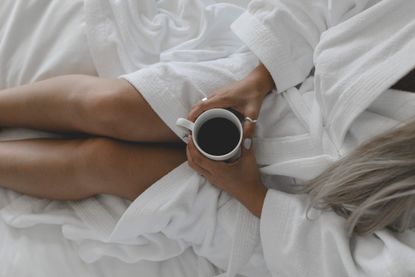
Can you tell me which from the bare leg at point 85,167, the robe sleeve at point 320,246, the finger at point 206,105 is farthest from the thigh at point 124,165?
the robe sleeve at point 320,246

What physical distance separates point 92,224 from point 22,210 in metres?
0.14

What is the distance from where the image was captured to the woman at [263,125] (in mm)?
746

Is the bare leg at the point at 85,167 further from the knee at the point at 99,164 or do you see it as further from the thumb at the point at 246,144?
the thumb at the point at 246,144

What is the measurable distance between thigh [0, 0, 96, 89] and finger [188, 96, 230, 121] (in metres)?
0.29

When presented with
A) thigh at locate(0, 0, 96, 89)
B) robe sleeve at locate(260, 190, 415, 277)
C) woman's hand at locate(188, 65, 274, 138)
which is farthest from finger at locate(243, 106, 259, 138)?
thigh at locate(0, 0, 96, 89)

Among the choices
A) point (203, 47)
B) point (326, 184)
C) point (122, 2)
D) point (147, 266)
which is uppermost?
point (122, 2)

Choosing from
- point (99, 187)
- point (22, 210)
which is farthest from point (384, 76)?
point (22, 210)

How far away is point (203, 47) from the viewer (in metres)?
1.02

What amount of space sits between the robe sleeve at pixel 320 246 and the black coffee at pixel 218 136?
122 millimetres

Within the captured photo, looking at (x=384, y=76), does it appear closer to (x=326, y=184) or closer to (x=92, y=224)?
(x=326, y=184)

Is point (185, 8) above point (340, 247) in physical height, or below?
above

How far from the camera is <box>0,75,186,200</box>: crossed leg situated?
854 mm

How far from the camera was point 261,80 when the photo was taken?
2.93 feet

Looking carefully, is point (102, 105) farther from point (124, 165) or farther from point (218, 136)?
point (218, 136)
